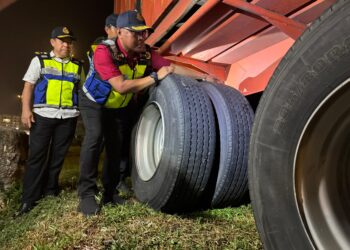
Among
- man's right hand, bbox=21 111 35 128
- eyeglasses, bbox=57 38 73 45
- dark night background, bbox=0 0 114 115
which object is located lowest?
man's right hand, bbox=21 111 35 128

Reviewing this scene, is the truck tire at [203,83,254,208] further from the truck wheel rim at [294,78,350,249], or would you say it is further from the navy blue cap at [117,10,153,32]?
the truck wheel rim at [294,78,350,249]

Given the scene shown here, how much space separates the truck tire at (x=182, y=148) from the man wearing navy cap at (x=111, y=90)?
249 millimetres

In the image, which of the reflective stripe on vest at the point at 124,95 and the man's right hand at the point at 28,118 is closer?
the reflective stripe on vest at the point at 124,95

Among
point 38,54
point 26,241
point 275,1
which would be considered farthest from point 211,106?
point 38,54

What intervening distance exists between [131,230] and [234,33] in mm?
1403

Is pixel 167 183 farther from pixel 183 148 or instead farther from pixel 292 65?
pixel 292 65

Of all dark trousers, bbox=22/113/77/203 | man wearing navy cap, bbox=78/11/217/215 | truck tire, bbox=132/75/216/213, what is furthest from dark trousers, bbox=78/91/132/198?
dark trousers, bbox=22/113/77/203

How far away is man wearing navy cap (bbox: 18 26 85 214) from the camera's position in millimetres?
3400

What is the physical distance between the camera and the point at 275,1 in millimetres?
1798

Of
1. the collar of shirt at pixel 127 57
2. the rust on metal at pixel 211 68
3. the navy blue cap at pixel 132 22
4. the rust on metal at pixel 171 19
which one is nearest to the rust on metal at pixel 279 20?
the rust on metal at pixel 171 19

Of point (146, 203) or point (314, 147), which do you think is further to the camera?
point (146, 203)

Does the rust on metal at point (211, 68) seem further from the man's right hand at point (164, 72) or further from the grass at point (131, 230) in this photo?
the grass at point (131, 230)

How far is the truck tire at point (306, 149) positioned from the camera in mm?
1109

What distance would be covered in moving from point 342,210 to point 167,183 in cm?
147
